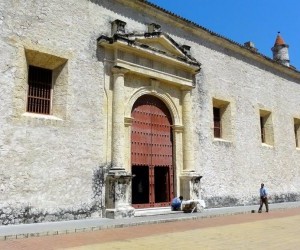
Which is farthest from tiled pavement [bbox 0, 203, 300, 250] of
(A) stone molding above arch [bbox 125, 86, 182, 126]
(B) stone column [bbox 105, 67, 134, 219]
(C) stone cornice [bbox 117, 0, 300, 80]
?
(C) stone cornice [bbox 117, 0, 300, 80]

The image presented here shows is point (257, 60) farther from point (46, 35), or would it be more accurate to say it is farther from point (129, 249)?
point (129, 249)

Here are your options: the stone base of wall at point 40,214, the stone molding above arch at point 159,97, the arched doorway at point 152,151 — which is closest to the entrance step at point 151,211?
the arched doorway at point 152,151

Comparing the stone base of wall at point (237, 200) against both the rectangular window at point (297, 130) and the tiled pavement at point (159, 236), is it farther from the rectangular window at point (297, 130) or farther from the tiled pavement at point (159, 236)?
the tiled pavement at point (159, 236)

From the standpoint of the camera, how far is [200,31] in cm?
1421

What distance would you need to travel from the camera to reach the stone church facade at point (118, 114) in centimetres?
873

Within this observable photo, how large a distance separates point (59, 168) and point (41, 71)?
9.48 ft

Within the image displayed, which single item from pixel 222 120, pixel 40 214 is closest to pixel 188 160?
pixel 222 120

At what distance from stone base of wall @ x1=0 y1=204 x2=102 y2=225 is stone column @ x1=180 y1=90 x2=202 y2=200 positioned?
3.44 meters

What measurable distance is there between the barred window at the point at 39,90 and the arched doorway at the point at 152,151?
2884 mm

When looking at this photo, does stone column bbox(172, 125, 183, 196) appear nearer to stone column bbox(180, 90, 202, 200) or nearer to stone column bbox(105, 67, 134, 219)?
stone column bbox(180, 90, 202, 200)

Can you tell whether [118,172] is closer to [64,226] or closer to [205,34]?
[64,226]

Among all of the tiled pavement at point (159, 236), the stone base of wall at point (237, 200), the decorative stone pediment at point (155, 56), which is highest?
the decorative stone pediment at point (155, 56)

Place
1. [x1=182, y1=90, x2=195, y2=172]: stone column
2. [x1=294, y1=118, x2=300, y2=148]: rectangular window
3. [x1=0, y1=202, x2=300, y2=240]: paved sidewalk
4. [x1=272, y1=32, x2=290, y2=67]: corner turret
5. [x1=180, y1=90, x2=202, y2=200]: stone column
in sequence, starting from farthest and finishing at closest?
1. [x1=272, y1=32, x2=290, y2=67]: corner turret
2. [x1=294, y1=118, x2=300, y2=148]: rectangular window
3. [x1=182, y1=90, x2=195, y2=172]: stone column
4. [x1=180, y1=90, x2=202, y2=200]: stone column
5. [x1=0, y1=202, x2=300, y2=240]: paved sidewalk

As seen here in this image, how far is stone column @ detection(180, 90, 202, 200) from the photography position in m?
11.8
